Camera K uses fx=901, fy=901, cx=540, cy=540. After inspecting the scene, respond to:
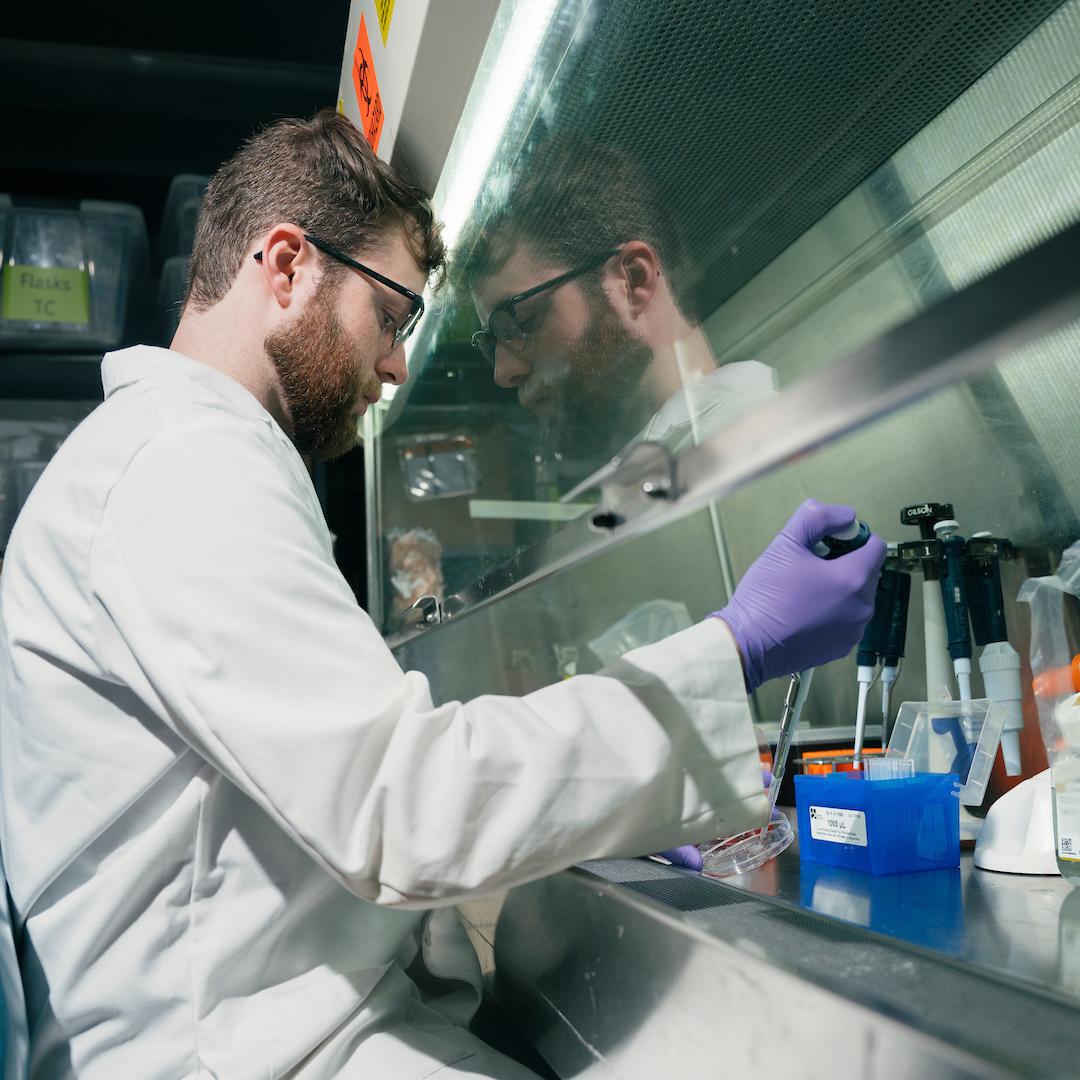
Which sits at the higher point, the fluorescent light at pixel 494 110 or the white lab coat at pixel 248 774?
the fluorescent light at pixel 494 110

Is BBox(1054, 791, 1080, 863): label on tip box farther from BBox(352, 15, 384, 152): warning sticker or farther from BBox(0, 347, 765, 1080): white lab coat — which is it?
BBox(352, 15, 384, 152): warning sticker

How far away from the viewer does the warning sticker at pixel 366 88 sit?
136 centimetres

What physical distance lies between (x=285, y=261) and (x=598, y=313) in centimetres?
47

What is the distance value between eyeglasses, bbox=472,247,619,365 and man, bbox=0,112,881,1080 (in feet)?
1.41

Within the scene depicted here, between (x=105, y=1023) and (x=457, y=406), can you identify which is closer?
(x=105, y=1023)

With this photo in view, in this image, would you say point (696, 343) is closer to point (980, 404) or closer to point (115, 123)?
point (980, 404)

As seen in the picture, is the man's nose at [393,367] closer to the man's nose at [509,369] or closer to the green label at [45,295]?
the man's nose at [509,369]

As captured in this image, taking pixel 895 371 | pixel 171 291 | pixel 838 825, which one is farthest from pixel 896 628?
pixel 171 291

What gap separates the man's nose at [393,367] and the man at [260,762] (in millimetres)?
444

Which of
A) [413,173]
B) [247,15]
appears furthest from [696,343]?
[247,15]

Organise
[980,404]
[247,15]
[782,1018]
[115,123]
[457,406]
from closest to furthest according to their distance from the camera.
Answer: [782,1018] < [980,404] < [457,406] < [247,15] < [115,123]

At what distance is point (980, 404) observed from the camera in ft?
3.31

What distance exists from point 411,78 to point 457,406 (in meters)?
0.67

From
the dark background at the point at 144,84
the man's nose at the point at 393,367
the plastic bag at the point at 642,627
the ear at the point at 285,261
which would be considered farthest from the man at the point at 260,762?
the dark background at the point at 144,84
